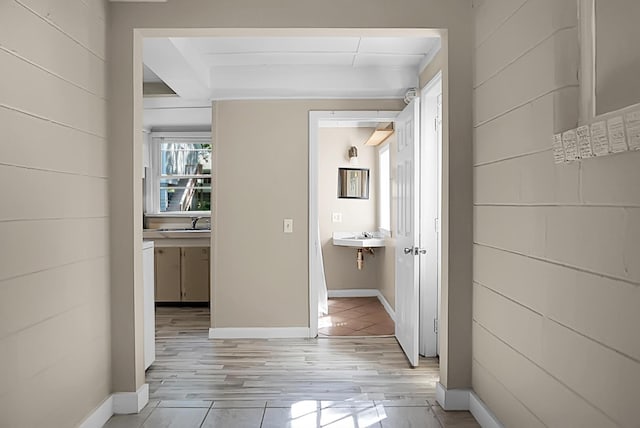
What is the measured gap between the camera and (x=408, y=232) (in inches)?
157

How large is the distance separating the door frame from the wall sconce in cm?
216

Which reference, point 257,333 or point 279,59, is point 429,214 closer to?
point 279,59

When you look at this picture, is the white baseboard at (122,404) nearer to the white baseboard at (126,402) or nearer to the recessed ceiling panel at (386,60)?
the white baseboard at (126,402)

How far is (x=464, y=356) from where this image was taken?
296cm

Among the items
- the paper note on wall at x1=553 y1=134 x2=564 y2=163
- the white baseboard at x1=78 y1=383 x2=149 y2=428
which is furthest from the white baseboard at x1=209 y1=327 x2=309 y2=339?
the paper note on wall at x1=553 y1=134 x2=564 y2=163

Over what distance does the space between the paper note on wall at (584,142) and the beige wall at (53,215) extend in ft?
6.57

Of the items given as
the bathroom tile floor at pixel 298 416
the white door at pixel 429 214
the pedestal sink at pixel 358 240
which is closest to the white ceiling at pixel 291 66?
the white door at pixel 429 214

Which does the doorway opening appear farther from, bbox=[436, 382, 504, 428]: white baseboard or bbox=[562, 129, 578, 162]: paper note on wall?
bbox=[562, 129, 578, 162]: paper note on wall

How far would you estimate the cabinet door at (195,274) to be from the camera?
6.19 m

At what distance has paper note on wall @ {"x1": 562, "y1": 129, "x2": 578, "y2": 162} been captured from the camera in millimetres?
1644

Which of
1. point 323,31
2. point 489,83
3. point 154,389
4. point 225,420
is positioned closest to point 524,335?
point 489,83

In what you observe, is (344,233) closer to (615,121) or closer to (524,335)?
(524,335)

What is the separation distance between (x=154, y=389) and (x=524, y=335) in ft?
7.86

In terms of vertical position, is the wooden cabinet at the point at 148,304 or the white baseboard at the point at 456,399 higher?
the wooden cabinet at the point at 148,304
